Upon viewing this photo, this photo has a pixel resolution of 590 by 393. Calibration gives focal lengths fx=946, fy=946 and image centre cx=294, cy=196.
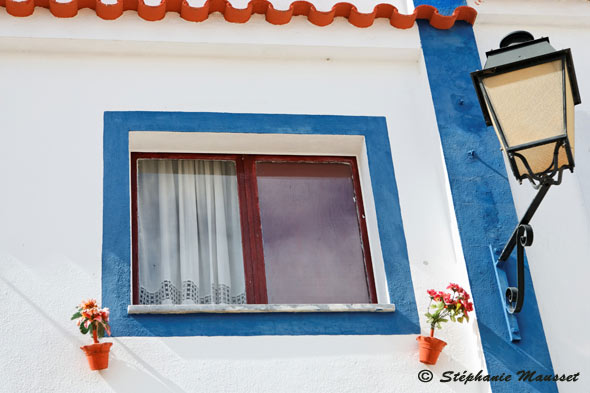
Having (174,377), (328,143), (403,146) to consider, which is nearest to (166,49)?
(328,143)

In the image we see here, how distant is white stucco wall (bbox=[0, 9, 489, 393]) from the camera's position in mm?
4945

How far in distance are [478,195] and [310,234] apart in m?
1.05

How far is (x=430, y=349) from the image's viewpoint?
201 inches

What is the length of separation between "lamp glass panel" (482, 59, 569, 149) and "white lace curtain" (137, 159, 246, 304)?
188 centimetres

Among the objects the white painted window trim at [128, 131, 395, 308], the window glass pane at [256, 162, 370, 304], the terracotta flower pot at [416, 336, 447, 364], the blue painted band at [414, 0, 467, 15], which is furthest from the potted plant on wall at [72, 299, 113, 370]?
the blue painted band at [414, 0, 467, 15]

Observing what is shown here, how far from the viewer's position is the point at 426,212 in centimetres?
571

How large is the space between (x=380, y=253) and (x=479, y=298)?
0.63 m

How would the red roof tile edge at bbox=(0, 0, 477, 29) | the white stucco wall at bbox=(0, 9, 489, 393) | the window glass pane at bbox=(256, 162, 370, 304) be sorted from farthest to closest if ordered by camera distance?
the red roof tile edge at bbox=(0, 0, 477, 29), the window glass pane at bbox=(256, 162, 370, 304), the white stucco wall at bbox=(0, 9, 489, 393)

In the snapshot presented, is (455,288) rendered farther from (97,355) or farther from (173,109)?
(173,109)

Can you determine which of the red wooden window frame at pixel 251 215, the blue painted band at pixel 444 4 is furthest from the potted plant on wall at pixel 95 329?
the blue painted band at pixel 444 4

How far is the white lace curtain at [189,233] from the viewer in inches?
218

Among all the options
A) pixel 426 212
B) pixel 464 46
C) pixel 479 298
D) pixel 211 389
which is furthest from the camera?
pixel 464 46

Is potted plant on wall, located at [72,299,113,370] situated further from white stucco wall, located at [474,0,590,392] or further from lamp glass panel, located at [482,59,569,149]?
white stucco wall, located at [474,0,590,392]

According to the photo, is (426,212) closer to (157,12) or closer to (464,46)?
(464,46)
